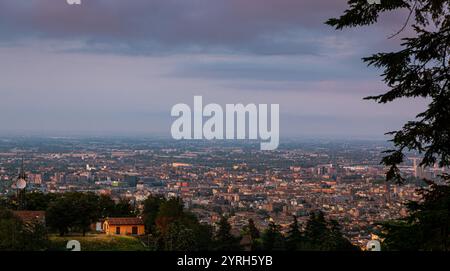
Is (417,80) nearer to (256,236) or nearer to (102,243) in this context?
(256,236)

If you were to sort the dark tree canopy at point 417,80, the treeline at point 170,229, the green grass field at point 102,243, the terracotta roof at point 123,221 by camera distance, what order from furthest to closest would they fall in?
1. the terracotta roof at point 123,221
2. the green grass field at point 102,243
3. the treeline at point 170,229
4. the dark tree canopy at point 417,80

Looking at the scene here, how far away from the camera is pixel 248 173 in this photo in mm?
8242

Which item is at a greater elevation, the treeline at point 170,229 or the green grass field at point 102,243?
the treeline at point 170,229

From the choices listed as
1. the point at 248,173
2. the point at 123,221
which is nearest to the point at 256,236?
the point at 248,173

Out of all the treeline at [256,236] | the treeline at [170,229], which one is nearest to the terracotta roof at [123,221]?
the treeline at [170,229]

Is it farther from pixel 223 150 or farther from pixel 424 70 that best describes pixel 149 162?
pixel 424 70

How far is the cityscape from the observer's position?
7.96 m

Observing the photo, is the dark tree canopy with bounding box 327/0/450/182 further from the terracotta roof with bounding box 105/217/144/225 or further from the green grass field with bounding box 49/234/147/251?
the terracotta roof with bounding box 105/217/144/225

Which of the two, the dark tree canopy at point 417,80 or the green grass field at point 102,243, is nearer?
the dark tree canopy at point 417,80

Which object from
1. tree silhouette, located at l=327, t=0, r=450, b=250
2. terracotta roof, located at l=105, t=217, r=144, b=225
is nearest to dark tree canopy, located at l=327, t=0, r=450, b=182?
tree silhouette, located at l=327, t=0, r=450, b=250

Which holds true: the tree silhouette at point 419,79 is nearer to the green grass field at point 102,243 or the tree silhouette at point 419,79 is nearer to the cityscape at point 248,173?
the cityscape at point 248,173

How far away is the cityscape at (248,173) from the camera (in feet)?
26.1
